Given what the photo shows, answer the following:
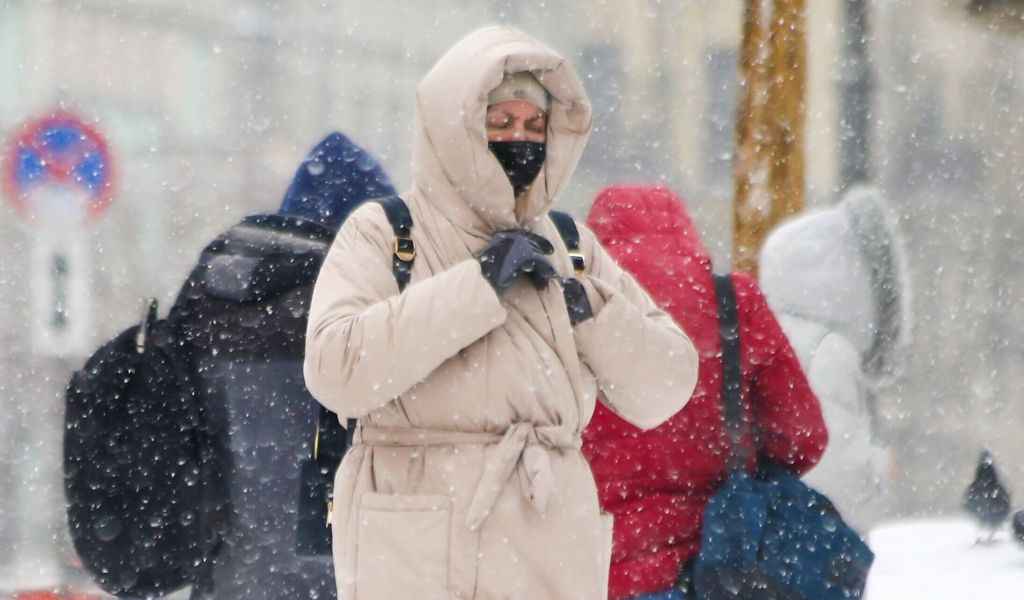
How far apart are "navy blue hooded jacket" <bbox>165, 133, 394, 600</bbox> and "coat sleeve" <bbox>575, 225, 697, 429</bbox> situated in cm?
81

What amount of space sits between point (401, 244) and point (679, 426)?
0.97 meters

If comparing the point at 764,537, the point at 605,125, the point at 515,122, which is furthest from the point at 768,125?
the point at 605,125

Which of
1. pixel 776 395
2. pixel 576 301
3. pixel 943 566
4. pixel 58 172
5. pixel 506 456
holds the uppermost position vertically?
pixel 576 301

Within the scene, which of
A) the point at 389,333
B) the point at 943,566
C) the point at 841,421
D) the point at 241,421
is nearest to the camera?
the point at 389,333

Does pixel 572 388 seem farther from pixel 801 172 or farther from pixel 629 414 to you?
pixel 801 172

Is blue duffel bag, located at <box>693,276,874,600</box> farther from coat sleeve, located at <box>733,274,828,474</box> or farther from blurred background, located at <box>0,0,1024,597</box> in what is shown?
blurred background, located at <box>0,0,1024,597</box>

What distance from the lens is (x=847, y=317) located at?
177 inches

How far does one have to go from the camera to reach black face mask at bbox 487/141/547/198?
2676 mm

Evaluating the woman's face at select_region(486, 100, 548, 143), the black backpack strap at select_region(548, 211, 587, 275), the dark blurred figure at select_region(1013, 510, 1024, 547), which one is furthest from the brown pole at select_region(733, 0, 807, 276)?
the woman's face at select_region(486, 100, 548, 143)

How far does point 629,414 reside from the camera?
2742mm

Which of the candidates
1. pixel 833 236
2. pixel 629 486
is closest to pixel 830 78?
pixel 833 236

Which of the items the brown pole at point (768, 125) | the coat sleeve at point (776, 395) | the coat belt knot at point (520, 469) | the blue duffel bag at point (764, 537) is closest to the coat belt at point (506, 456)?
the coat belt knot at point (520, 469)

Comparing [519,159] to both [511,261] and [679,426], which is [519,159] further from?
[679,426]

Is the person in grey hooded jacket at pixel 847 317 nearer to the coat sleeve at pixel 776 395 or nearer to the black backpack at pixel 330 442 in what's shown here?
the coat sleeve at pixel 776 395
